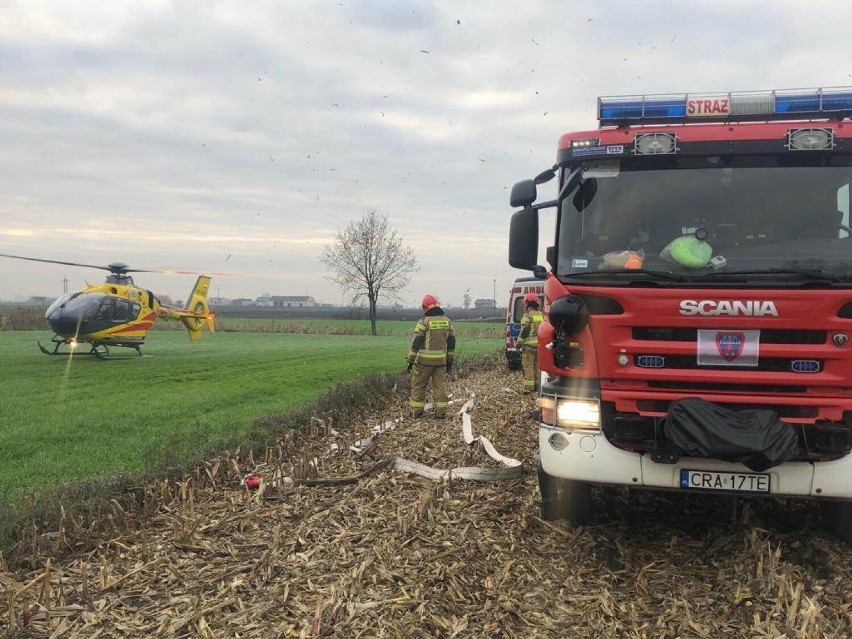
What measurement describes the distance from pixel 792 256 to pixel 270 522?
4245mm

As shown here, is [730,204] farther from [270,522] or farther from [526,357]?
[526,357]

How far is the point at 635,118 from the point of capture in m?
5.29

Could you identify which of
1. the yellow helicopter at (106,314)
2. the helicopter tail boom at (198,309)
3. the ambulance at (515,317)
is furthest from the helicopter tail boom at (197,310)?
the ambulance at (515,317)

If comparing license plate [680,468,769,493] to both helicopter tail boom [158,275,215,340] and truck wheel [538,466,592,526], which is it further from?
helicopter tail boom [158,275,215,340]

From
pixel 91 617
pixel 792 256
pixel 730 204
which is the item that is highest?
pixel 730 204

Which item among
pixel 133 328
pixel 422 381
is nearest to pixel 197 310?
pixel 133 328

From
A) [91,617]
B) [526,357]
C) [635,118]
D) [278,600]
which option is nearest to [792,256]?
[635,118]

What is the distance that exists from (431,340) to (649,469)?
20.5 feet

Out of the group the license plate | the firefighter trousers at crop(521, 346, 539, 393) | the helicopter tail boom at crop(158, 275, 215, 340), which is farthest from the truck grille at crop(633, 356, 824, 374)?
the helicopter tail boom at crop(158, 275, 215, 340)

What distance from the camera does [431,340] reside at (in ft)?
33.7

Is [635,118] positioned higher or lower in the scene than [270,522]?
higher

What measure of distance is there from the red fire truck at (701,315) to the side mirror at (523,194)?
0.83 ft

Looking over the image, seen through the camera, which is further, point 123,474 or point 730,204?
point 123,474

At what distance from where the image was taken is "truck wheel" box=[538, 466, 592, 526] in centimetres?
481
